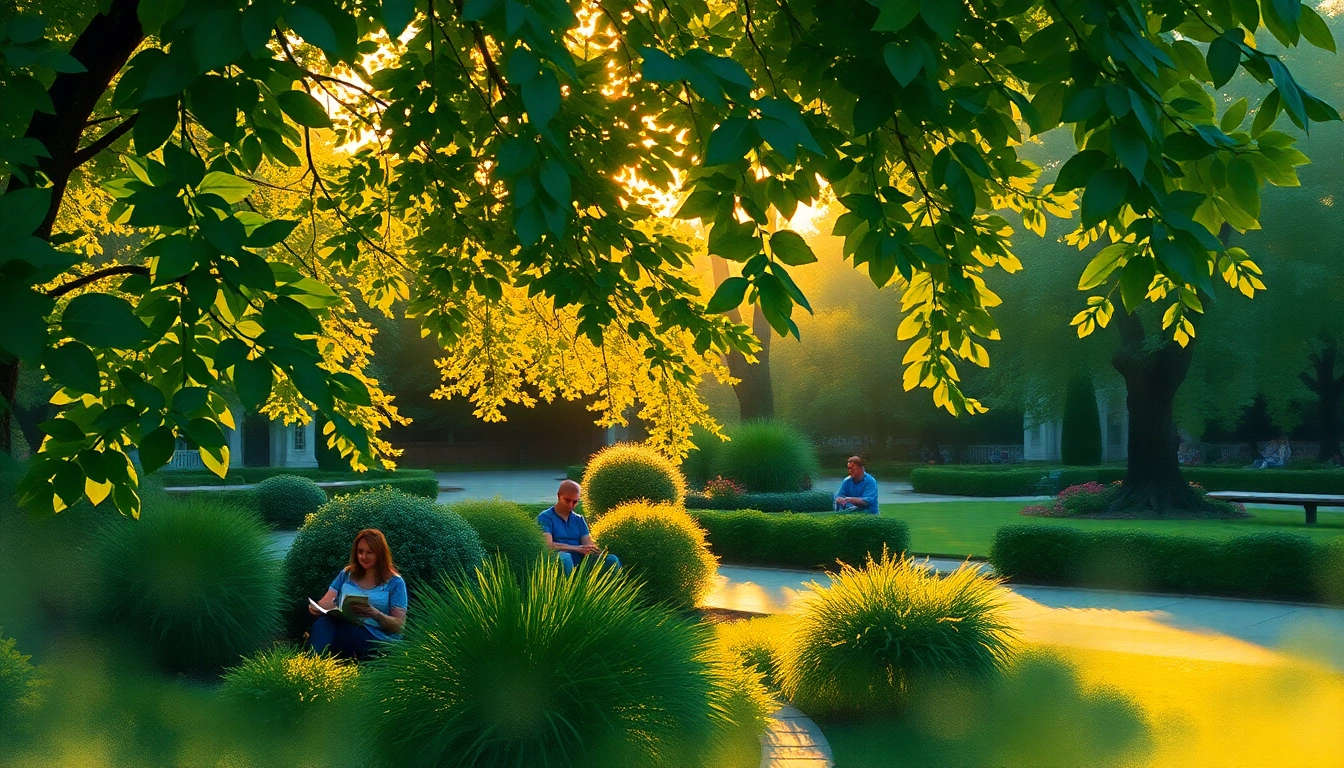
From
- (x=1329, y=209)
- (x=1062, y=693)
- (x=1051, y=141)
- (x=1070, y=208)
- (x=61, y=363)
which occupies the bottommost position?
(x=1062, y=693)

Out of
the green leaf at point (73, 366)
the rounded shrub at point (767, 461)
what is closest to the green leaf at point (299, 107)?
the green leaf at point (73, 366)

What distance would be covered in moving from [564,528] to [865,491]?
6.42 m

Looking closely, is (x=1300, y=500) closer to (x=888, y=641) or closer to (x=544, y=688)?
(x=888, y=641)

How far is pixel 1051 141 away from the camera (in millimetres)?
27125

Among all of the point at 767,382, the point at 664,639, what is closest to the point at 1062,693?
the point at 664,639

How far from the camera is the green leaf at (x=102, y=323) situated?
215cm

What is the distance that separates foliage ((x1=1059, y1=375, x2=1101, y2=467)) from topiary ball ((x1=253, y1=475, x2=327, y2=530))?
2565 centimetres

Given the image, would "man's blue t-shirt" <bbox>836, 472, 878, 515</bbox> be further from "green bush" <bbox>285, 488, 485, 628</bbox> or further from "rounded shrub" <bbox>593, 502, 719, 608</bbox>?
"green bush" <bbox>285, 488, 485, 628</bbox>

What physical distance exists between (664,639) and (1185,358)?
2099cm

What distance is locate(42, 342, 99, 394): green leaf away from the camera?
87.7 inches

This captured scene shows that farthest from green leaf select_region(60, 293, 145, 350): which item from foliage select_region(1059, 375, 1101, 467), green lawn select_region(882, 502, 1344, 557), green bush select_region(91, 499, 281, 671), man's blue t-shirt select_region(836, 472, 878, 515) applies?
foliage select_region(1059, 375, 1101, 467)

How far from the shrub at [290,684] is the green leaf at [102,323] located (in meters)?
4.21

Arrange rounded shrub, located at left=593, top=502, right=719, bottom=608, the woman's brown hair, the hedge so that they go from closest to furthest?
the woman's brown hair, rounded shrub, located at left=593, top=502, right=719, bottom=608, the hedge

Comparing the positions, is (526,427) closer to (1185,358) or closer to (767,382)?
(767,382)
